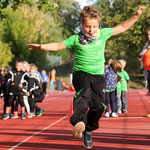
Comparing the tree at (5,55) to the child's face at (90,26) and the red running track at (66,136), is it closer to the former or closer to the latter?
the red running track at (66,136)

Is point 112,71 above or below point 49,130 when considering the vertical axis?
above

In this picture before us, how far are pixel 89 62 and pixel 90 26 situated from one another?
0.53 m

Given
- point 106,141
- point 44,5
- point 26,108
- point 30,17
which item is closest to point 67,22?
point 30,17

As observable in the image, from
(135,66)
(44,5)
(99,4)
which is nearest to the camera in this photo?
(44,5)

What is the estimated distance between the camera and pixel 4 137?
816 centimetres

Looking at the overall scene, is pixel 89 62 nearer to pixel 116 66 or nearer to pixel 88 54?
pixel 88 54

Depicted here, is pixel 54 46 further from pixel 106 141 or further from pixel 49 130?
pixel 49 130

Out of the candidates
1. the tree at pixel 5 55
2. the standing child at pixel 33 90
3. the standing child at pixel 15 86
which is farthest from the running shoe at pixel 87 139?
the tree at pixel 5 55

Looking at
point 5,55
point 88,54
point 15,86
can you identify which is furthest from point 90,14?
point 5,55

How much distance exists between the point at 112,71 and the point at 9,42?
3576 cm

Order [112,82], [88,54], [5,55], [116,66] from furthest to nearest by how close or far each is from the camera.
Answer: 1. [5,55]
2. [112,82]
3. [116,66]
4. [88,54]

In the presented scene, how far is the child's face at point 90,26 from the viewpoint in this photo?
5.94m

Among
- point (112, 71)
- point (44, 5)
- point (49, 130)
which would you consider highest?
point (44, 5)

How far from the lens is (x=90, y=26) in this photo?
599 centimetres
